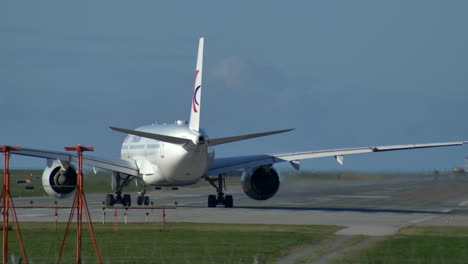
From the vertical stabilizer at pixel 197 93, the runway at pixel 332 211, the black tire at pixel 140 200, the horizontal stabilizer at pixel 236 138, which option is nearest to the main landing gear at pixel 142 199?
the black tire at pixel 140 200

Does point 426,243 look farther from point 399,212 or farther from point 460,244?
point 399,212

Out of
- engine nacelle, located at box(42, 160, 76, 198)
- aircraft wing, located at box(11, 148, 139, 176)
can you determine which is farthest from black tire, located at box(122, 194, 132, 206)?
engine nacelle, located at box(42, 160, 76, 198)

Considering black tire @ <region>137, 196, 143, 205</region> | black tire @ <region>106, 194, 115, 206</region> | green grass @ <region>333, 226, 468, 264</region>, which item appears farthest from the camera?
black tire @ <region>137, 196, 143, 205</region>

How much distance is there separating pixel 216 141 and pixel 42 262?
2174 centimetres

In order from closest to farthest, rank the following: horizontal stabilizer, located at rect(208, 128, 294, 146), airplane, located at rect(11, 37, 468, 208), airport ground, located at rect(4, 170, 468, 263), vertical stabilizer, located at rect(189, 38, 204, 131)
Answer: airport ground, located at rect(4, 170, 468, 263)
horizontal stabilizer, located at rect(208, 128, 294, 146)
airplane, located at rect(11, 37, 468, 208)
vertical stabilizer, located at rect(189, 38, 204, 131)

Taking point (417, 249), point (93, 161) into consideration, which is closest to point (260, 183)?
point (93, 161)

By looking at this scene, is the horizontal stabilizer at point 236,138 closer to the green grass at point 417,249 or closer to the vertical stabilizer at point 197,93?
the vertical stabilizer at point 197,93

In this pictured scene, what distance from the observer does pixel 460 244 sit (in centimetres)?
2788

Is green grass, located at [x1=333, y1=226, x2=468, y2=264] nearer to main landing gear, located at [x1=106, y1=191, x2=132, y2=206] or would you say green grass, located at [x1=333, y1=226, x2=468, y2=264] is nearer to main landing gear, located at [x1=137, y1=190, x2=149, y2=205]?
main landing gear, located at [x1=106, y1=191, x2=132, y2=206]

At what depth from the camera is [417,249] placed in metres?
26.1

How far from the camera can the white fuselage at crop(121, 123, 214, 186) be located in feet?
146

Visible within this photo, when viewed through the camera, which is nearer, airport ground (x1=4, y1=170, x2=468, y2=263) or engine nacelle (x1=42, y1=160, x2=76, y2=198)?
airport ground (x1=4, y1=170, x2=468, y2=263)

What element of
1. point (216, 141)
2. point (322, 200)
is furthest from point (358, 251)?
point (322, 200)

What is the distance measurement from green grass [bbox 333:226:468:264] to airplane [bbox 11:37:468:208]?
1137 cm
